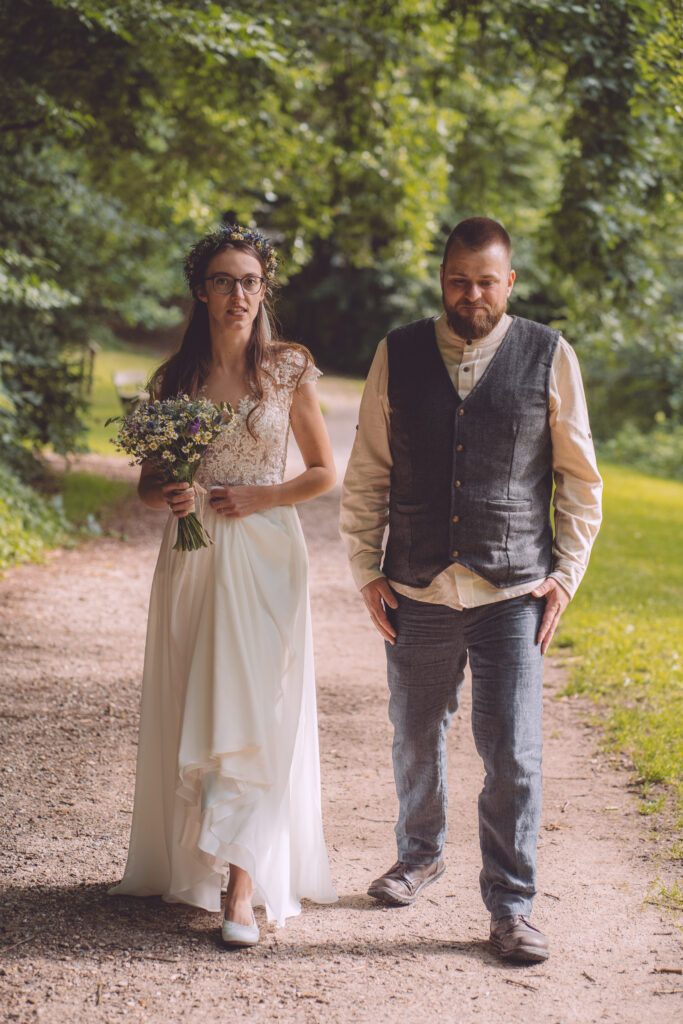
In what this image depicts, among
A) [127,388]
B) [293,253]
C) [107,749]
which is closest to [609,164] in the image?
[107,749]

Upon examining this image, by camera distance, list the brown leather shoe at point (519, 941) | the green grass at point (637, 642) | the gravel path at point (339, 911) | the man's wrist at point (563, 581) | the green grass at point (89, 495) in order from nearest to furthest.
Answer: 1. the gravel path at point (339, 911)
2. the brown leather shoe at point (519, 941)
3. the man's wrist at point (563, 581)
4. the green grass at point (637, 642)
5. the green grass at point (89, 495)

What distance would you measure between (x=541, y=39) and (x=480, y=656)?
598cm

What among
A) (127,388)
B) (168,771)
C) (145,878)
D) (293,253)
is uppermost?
(293,253)

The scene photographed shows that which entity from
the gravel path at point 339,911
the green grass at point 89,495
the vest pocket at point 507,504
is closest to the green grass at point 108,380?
the green grass at point 89,495

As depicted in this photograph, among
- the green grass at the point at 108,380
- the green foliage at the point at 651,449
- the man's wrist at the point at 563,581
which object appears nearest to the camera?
the man's wrist at the point at 563,581

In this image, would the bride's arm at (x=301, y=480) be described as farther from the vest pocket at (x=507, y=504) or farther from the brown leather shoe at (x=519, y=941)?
the brown leather shoe at (x=519, y=941)

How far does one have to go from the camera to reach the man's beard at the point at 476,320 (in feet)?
12.6

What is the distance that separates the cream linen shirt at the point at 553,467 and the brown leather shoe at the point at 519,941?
1.05 m

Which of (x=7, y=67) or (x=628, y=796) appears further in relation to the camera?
(x=7, y=67)

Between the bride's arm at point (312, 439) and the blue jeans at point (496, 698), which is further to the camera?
the bride's arm at point (312, 439)

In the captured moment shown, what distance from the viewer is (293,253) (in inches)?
602

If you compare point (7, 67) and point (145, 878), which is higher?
point (7, 67)

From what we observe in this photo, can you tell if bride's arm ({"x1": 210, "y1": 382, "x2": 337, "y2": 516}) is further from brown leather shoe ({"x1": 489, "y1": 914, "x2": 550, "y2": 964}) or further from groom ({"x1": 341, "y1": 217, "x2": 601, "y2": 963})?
brown leather shoe ({"x1": 489, "y1": 914, "x2": 550, "y2": 964})

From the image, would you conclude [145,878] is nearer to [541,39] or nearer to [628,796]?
[628,796]
